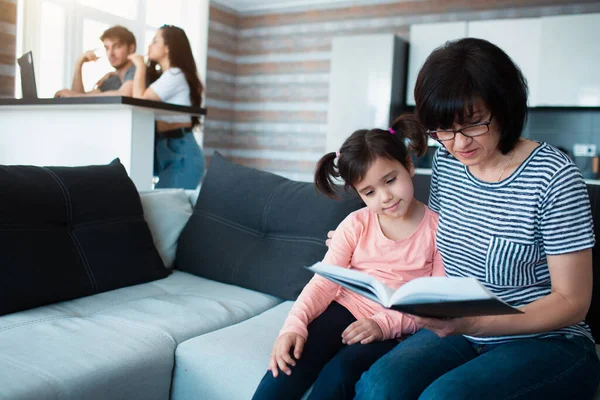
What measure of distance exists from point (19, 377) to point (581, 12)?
15.8ft

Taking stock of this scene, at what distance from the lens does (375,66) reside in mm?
4820

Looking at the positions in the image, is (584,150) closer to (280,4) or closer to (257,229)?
(280,4)

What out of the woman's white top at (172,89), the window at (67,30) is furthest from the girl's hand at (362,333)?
the window at (67,30)

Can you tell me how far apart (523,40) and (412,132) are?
3.42 meters

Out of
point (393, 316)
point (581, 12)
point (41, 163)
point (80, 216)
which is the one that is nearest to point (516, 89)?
point (393, 316)

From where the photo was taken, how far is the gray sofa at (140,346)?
1204 mm

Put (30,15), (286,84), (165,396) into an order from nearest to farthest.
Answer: (165,396)
(30,15)
(286,84)

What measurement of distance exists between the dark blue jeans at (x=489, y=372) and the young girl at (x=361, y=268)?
0.13 meters

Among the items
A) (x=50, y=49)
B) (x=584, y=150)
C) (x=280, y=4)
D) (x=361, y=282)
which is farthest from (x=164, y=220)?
(x=280, y=4)

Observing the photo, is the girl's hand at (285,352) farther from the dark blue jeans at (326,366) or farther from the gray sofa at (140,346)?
the gray sofa at (140,346)

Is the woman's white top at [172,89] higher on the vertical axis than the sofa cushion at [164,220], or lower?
higher

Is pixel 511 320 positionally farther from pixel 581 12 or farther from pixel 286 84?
pixel 286 84

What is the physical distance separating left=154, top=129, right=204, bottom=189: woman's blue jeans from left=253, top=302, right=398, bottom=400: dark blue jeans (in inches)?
77.3

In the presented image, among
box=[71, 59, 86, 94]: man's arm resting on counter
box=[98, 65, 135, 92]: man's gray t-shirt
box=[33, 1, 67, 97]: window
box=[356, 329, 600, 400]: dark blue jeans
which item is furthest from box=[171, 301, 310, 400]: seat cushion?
Answer: box=[33, 1, 67, 97]: window
